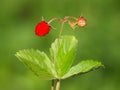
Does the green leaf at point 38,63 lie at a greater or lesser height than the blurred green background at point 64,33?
lesser

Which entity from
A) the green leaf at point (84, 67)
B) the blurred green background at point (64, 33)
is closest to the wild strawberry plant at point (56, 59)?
the green leaf at point (84, 67)

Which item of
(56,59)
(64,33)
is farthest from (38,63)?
(64,33)

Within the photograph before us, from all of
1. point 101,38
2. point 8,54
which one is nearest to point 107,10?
point 101,38

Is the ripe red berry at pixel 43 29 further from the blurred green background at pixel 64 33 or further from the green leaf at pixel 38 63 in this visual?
the blurred green background at pixel 64 33

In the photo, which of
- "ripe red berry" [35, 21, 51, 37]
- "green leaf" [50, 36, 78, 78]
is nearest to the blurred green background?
"green leaf" [50, 36, 78, 78]

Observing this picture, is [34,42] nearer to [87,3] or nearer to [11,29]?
[11,29]

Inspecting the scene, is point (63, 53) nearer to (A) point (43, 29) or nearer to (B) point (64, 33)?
(A) point (43, 29)

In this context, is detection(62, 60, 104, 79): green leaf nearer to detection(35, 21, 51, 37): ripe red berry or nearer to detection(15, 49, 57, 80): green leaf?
detection(15, 49, 57, 80): green leaf
